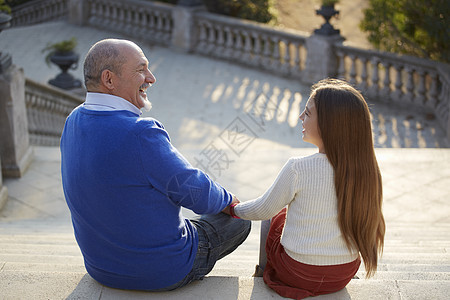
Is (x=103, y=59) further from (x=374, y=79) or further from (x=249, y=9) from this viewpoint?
(x=249, y=9)

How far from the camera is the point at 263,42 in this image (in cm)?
1145

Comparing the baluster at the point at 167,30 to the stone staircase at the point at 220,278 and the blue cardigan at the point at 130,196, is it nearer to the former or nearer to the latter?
the stone staircase at the point at 220,278

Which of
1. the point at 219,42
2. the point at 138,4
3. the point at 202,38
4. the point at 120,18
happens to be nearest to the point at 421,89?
the point at 219,42

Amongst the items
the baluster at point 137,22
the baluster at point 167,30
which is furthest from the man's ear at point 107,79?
the baluster at point 137,22

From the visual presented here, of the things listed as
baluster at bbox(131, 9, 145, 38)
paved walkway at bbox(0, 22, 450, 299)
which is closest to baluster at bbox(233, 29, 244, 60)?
paved walkway at bbox(0, 22, 450, 299)

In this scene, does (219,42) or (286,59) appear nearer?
(286,59)

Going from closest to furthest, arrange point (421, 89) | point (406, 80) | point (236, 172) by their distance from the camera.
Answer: point (236, 172) → point (421, 89) → point (406, 80)

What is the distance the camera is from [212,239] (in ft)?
10.0

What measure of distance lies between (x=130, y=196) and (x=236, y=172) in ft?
11.8

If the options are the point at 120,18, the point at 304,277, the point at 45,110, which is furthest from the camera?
the point at 120,18

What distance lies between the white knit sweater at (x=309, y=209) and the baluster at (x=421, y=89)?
6385 millimetres

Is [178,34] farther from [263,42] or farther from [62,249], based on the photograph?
[62,249]

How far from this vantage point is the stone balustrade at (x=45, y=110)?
Result: 7.08 m

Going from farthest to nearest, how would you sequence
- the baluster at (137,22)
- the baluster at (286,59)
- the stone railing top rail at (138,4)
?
the baluster at (137,22), the stone railing top rail at (138,4), the baluster at (286,59)
